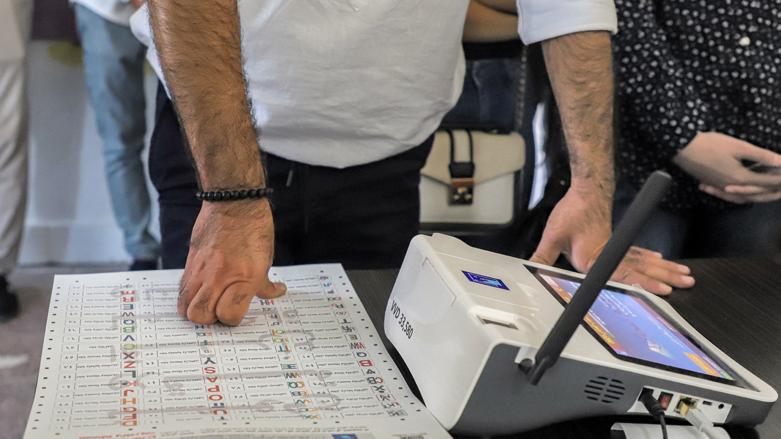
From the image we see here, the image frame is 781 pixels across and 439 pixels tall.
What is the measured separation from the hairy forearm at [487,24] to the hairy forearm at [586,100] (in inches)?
15.1

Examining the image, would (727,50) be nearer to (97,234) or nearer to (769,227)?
(769,227)

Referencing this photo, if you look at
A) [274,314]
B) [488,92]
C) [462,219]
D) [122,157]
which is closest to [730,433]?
[274,314]

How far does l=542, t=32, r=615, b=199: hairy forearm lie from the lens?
80 cm

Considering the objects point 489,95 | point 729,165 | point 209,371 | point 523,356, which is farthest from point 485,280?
point 489,95

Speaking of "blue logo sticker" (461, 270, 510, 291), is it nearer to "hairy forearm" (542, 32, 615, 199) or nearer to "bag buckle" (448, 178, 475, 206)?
"hairy forearm" (542, 32, 615, 199)

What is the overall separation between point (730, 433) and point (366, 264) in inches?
20.6

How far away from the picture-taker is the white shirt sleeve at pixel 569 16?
30.4 inches

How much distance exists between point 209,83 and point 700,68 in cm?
80

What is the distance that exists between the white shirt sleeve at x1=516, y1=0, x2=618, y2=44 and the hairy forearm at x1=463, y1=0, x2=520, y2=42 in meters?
0.38

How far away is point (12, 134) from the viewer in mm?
1709

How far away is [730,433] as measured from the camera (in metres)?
0.49

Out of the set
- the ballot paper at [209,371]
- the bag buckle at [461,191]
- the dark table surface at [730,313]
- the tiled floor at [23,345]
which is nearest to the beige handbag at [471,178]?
the bag buckle at [461,191]

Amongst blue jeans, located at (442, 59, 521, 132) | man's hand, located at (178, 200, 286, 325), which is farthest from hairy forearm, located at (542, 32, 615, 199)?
blue jeans, located at (442, 59, 521, 132)

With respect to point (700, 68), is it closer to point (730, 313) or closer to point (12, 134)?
point (730, 313)
